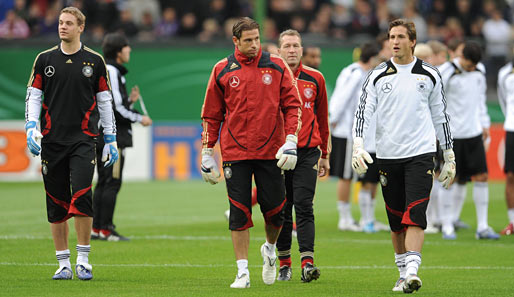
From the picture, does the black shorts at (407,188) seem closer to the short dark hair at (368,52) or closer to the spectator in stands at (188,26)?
the short dark hair at (368,52)

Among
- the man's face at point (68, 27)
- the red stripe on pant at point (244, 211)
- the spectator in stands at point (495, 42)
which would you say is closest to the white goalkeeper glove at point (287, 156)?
the red stripe on pant at point (244, 211)

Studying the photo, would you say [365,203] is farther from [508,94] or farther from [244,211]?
[244,211]

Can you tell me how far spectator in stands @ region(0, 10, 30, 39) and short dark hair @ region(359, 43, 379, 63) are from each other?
13259 millimetres

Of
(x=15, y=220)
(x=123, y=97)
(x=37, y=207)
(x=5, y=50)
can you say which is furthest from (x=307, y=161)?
(x=5, y=50)

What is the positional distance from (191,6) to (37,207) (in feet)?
35.3

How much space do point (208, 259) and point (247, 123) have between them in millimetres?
2761

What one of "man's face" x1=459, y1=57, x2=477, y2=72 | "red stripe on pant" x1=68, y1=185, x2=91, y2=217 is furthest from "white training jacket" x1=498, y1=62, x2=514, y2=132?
"red stripe on pant" x1=68, y1=185, x2=91, y2=217

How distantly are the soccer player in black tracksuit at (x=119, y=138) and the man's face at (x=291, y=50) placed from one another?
316 cm

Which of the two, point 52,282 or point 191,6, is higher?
point 191,6

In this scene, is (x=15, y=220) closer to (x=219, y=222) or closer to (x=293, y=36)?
(x=219, y=222)

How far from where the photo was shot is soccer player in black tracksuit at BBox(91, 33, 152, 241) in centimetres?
1225

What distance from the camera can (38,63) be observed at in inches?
355

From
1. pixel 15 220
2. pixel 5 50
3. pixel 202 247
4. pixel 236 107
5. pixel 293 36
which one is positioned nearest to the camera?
pixel 236 107

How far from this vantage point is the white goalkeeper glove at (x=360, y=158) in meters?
8.27
